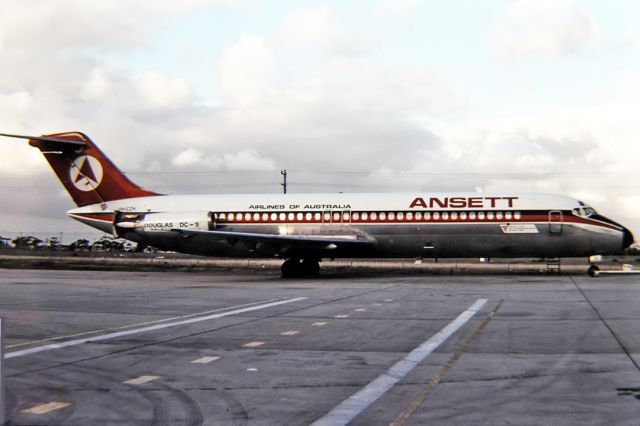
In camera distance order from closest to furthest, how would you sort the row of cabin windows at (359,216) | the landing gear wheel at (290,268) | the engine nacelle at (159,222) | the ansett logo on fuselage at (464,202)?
the row of cabin windows at (359,216), the ansett logo on fuselage at (464,202), the engine nacelle at (159,222), the landing gear wheel at (290,268)

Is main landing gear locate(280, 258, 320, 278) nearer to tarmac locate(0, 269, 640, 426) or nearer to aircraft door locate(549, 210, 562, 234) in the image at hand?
aircraft door locate(549, 210, 562, 234)

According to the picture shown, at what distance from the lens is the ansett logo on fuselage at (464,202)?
27.5 metres

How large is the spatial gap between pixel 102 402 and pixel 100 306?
9919mm

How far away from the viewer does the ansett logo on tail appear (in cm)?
3184

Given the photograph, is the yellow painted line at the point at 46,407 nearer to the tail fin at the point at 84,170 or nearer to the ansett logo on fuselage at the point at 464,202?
the ansett logo on fuselage at the point at 464,202

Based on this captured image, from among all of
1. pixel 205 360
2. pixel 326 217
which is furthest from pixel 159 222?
pixel 205 360

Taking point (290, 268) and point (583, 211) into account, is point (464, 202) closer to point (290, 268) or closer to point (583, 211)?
point (583, 211)

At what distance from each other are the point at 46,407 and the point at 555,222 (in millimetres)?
24876

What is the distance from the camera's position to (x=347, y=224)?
28391 millimetres

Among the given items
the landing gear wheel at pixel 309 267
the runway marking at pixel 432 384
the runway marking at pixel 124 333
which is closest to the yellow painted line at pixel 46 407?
the runway marking at pixel 124 333

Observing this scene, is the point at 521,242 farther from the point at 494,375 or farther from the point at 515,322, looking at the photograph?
the point at 494,375

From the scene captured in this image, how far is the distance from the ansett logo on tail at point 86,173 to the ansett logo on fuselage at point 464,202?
1643 cm

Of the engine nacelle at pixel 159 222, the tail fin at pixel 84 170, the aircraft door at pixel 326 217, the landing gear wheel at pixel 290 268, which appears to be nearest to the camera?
the aircraft door at pixel 326 217

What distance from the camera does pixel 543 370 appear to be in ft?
24.4
